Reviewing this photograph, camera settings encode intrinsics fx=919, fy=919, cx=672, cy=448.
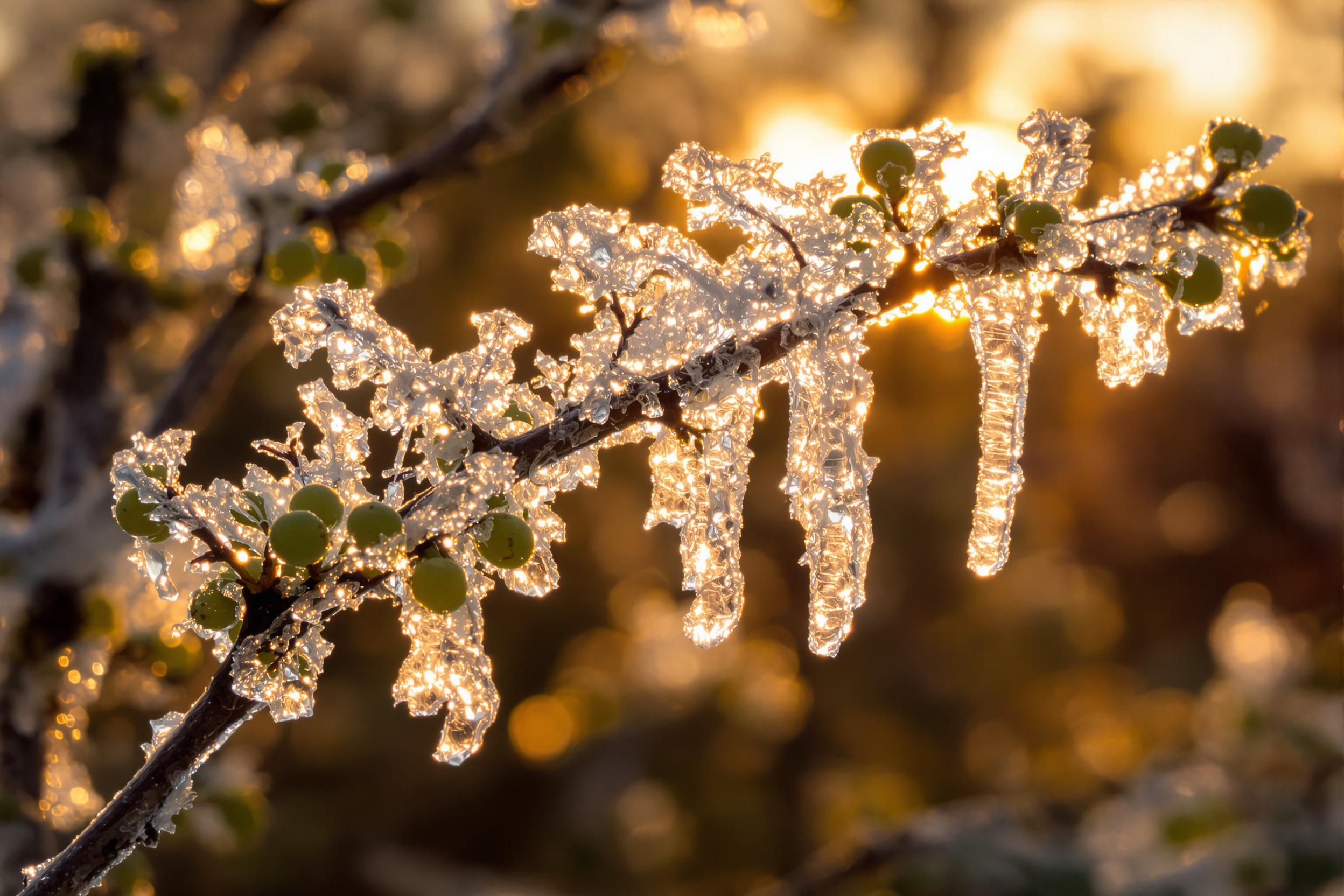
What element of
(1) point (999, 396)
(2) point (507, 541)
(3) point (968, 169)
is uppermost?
(3) point (968, 169)

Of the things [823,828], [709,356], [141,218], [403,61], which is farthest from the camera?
[403,61]

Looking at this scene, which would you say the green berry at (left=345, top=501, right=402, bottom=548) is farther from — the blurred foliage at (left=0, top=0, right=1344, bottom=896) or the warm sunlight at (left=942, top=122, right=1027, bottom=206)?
the blurred foliage at (left=0, top=0, right=1344, bottom=896)

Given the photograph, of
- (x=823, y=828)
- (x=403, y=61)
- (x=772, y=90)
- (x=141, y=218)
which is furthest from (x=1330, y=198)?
(x=141, y=218)

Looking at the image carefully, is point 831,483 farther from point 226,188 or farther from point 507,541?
point 226,188

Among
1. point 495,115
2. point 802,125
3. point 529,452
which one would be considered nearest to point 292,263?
point 495,115

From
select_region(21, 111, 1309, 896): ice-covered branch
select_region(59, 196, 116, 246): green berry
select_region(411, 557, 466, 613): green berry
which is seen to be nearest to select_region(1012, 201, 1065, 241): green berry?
select_region(21, 111, 1309, 896): ice-covered branch

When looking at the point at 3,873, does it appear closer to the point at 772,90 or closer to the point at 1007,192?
the point at 1007,192

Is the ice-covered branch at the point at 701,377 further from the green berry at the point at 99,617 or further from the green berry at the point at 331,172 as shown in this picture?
the green berry at the point at 99,617
